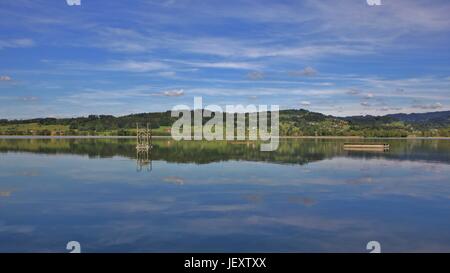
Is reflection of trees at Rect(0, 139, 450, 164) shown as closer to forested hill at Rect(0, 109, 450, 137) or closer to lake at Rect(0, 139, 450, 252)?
lake at Rect(0, 139, 450, 252)

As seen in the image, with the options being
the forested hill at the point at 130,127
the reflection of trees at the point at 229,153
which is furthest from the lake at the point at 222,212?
the forested hill at the point at 130,127

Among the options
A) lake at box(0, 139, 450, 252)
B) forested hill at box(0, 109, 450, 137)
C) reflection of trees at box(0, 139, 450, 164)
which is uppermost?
forested hill at box(0, 109, 450, 137)

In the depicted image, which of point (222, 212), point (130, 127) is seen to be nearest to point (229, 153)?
point (222, 212)

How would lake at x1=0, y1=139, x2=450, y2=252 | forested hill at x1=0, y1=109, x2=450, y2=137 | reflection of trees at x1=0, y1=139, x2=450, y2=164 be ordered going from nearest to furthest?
lake at x1=0, y1=139, x2=450, y2=252 < reflection of trees at x1=0, y1=139, x2=450, y2=164 < forested hill at x1=0, y1=109, x2=450, y2=137

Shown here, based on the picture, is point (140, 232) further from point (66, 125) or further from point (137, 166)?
point (66, 125)

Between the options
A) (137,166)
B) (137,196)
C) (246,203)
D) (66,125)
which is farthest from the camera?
(66,125)

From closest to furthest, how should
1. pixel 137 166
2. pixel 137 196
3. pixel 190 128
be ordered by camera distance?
pixel 137 196, pixel 137 166, pixel 190 128

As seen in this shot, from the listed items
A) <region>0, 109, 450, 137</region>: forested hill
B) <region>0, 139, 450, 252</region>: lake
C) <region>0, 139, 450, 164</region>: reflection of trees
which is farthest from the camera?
<region>0, 109, 450, 137</region>: forested hill

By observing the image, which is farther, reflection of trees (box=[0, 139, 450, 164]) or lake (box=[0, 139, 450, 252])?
reflection of trees (box=[0, 139, 450, 164])

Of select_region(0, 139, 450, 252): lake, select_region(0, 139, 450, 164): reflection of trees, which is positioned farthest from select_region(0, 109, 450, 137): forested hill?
select_region(0, 139, 450, 252): lake

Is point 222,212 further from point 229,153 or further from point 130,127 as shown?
point 130,127
